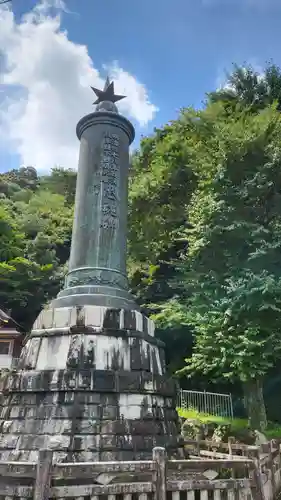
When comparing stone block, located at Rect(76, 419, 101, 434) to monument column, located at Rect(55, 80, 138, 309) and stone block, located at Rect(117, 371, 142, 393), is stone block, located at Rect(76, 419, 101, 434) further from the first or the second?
monument column, located at Rect(55, 80, 138, 309)

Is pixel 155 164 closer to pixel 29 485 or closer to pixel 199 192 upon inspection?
pixel 199 192

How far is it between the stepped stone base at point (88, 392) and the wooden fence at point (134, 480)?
1.58m

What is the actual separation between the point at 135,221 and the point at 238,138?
18.8ft

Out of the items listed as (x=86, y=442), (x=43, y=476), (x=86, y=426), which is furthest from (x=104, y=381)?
(x=43, y=476)

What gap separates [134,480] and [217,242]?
26.5 ft

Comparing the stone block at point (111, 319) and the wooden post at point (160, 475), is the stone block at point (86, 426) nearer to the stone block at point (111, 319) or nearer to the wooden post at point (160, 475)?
the stone block at point (111, 319)

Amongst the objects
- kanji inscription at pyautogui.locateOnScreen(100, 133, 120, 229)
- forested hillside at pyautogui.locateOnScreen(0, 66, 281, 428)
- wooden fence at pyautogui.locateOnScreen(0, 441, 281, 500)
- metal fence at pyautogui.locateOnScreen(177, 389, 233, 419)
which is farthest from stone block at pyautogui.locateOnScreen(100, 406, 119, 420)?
metal fence at pyautogui.locateOnScreen(177, 389, 233, 419)

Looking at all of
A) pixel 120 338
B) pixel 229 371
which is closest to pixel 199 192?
pixel 229 371

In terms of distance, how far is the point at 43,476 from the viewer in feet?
10.9

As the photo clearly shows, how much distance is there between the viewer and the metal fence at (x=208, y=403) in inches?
490

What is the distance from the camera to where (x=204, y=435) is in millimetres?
9570

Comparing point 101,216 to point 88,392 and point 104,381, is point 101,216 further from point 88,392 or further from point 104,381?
point 88,392

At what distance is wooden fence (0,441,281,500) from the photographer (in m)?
3.37

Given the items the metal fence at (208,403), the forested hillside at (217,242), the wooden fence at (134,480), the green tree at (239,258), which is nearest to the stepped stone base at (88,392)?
→ the wooden fence at (134,480)
